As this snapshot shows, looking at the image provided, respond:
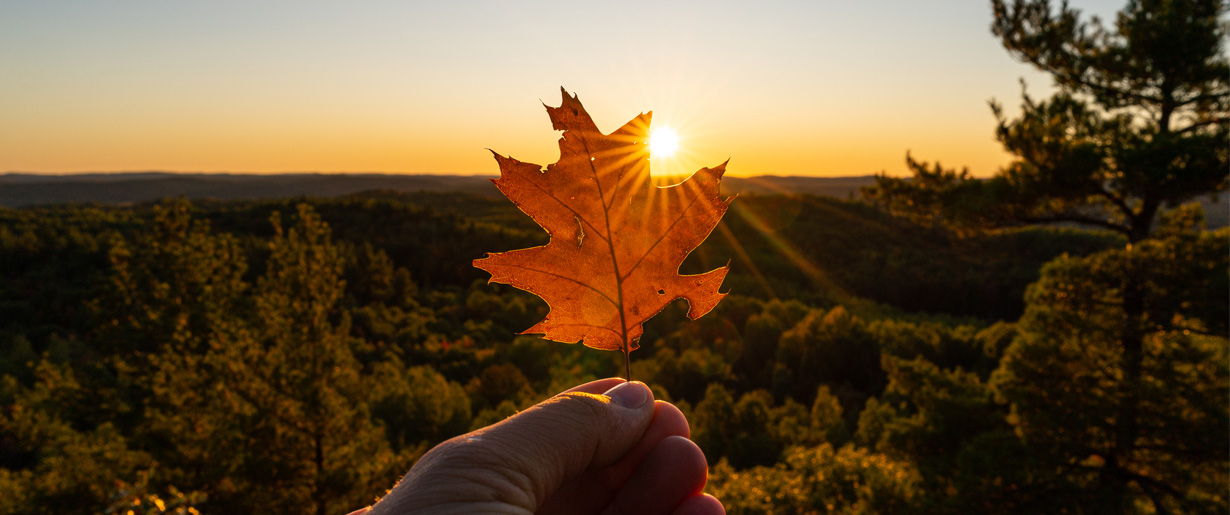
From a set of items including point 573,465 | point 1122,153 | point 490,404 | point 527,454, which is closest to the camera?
point 527,454

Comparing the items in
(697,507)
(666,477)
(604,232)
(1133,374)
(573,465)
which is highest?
(604,232)

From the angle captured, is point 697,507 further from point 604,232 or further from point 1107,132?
point 1107,132

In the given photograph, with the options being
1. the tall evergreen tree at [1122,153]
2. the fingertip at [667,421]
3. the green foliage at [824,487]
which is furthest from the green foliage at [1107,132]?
the fingertip at [667,421]

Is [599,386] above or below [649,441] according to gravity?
above

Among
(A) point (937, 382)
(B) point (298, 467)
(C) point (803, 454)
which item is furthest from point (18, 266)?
(A) point (937, 382)

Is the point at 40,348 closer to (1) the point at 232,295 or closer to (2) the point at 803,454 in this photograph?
(1) the point at 232,295

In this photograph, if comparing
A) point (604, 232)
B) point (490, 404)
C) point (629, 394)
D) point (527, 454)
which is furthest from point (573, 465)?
point (490, 404)

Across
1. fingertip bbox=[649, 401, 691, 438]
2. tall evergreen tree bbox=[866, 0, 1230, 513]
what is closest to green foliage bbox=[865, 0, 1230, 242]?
tall evergreen tree bbox=[866, 0, 1230, 513]

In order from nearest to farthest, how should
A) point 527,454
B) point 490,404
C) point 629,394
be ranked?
point 527,454 → point 629,394 → point 490,404
